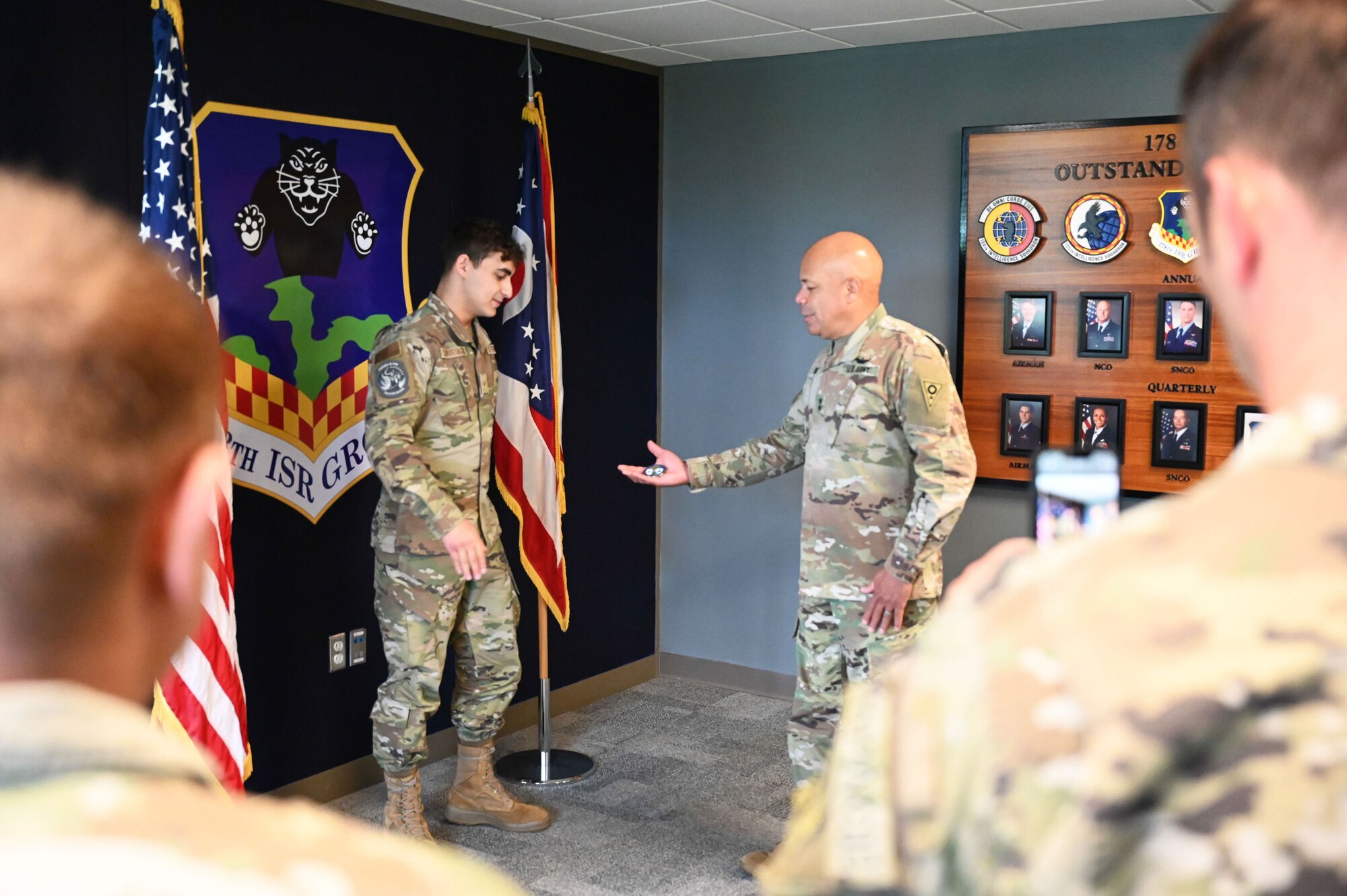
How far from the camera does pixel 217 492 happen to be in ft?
9.73

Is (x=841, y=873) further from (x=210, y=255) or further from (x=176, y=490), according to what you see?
(x=210, y=255)

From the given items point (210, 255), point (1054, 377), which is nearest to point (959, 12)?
point (1054, 377)

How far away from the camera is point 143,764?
0.44 m

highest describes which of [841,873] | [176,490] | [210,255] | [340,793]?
[210,255]

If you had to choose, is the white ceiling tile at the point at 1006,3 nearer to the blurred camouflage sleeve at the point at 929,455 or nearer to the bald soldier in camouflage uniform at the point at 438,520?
the bald soldier in camouflage uniform at the point at 438,520

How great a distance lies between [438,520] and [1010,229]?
2296mm

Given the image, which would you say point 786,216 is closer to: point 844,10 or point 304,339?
point 844,10

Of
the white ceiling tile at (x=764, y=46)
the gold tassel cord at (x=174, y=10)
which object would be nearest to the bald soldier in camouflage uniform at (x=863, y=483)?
the white ceiling tile at (x=764, y=46)

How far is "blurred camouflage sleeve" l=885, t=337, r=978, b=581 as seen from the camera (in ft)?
10.7

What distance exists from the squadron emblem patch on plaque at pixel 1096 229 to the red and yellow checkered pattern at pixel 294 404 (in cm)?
243

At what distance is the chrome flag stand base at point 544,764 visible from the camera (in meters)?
4.11

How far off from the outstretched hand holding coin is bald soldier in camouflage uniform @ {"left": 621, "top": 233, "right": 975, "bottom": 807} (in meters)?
0.45

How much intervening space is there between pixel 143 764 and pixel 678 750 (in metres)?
4.10

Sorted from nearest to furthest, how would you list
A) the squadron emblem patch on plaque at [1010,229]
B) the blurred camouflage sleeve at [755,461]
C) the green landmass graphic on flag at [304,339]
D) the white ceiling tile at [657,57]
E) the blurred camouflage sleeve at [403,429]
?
the blurred camouflage sleeve at [403,429], the green landmass graphic on flag at [304,339], the blurred camouflage sleeve at [755,461], the squadron emblem patch on plaque at [1010,229], the white ceiling tile at [657,57]
